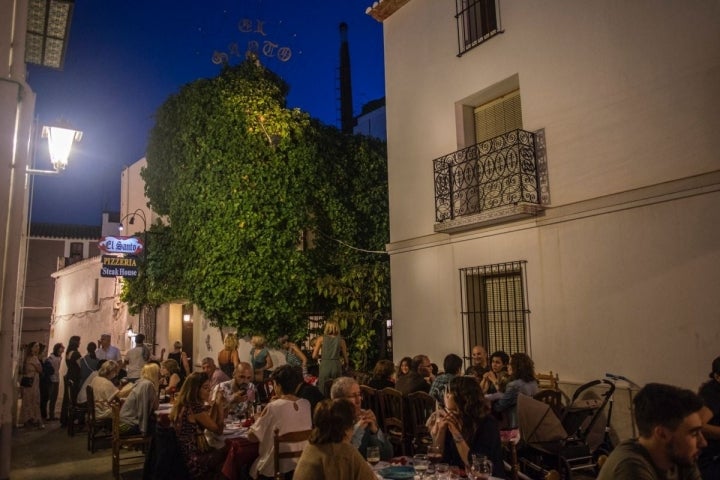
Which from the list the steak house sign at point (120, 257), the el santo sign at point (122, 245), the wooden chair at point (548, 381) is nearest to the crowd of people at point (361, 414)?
the wooden chair at point (548, 381)

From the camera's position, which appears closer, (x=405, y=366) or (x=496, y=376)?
(x=496, y=376)

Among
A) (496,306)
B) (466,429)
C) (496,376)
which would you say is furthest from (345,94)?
(466,429)

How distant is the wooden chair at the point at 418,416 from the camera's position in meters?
6.87

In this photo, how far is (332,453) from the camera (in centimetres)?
362

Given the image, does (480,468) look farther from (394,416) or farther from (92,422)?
(92,422)

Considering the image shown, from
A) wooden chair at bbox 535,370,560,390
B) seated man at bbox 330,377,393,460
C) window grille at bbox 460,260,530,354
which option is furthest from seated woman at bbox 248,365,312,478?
window grille at bbox 460,260,530,354

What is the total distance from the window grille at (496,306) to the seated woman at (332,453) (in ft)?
18.5

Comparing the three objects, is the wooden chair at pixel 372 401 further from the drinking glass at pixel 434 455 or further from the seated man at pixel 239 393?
the drinking glass at pixel 434 455

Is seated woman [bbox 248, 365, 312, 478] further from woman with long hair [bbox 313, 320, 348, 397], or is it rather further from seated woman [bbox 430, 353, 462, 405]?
woman with long hair [bbox 313, 320, 348, 397]

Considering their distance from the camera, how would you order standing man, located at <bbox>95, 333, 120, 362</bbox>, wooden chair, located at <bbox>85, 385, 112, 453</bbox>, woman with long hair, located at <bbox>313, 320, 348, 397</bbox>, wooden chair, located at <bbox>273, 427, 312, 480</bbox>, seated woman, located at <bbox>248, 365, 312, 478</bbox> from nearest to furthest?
wooden chair, located at <bbox>273, 427, 312, 480</bbox> < seated woman, located at <bbox>248, 365, 312, 478</bbox> < wooden chair, located at <bbox>85, 385, 112, 453</bbox> < woman with long hair, located at <bbox>313, 320, 348, 397</bbox> < standing man, located at <bbox>95, 333, 120, 362</bbox>

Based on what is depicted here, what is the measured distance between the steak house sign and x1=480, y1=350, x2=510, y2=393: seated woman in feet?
32.8

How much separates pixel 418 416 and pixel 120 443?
4.07 metres

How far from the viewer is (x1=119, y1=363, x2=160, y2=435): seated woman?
8.17 m

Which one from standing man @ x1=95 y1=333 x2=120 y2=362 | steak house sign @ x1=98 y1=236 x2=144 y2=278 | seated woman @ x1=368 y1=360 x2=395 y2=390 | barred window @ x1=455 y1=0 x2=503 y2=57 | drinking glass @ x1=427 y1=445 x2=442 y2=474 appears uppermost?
barred window @ x1=455 y1=0 x2=503 y2=57
